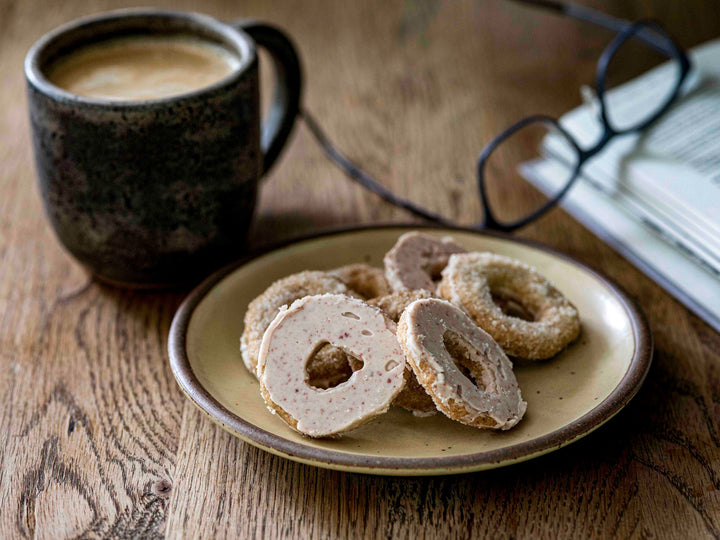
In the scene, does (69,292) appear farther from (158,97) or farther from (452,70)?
(452,70)

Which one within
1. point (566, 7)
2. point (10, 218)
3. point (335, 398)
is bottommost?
point (10, 218)

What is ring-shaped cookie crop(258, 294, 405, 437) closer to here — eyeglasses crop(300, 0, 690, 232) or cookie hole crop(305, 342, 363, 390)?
cookie hole crop(305, 342, 363, 390)

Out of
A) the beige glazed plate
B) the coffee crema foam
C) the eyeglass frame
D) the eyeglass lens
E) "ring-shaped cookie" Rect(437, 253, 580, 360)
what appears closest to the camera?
the beige glazed plate

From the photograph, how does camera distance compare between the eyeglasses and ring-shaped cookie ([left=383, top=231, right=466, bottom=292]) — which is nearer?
ring-shaped cookie ([left=383, top=231, right=466, bottom=292])

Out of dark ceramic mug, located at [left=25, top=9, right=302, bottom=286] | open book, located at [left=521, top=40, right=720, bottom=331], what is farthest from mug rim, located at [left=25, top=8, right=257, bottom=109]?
open book, located at [left=521, top=40, right=720, bottom=331]

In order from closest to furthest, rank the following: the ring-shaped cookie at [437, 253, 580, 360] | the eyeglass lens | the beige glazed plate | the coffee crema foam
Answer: the beige glazed plate < the ring-shaped cookie at [437, 253, 580, 360] < the coffee crema foam < the eyeglass lens

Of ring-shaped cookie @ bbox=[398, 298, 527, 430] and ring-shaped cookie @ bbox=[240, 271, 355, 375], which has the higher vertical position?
ring-shaped cookie @ bbox=[398, 298, 527, 430]

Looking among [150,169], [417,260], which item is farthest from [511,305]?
[150,169]

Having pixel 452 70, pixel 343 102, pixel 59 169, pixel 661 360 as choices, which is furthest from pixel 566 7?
pixel 59 169
